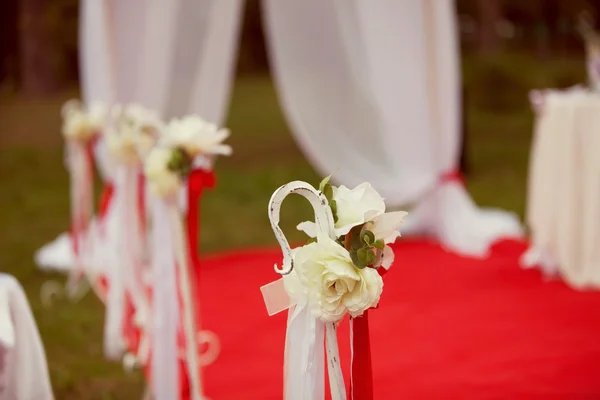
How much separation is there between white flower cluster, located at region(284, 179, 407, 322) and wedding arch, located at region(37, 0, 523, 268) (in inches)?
123

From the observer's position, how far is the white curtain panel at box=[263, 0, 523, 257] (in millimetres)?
4941

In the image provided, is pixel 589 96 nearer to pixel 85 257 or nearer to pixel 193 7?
pixel 193 7

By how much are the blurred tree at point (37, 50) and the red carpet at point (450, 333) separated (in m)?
8.08

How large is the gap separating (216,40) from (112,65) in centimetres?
65

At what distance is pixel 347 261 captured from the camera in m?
1.64

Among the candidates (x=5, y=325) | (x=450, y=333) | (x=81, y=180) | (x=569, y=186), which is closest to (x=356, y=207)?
(x=5, y=325)

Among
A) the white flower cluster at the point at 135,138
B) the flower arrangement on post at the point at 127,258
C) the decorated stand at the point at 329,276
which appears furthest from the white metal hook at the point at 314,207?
the flower arrangement on post at the point at 127,258

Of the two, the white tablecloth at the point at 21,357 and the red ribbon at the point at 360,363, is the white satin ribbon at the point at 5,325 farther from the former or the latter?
the red ribbon at the point at 360,363

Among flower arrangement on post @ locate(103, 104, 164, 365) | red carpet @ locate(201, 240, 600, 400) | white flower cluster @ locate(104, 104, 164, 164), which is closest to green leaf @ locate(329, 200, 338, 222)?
red carpet @ locate(201, 240, 600, 400)

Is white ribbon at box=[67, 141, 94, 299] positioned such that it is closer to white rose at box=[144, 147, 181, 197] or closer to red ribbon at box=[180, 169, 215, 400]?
red ribbon at box=[180, 169, 215, 400]

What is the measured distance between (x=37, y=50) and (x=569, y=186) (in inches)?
386

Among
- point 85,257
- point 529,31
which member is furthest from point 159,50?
point 529,31

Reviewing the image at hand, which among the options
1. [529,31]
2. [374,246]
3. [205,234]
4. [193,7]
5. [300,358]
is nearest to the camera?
[374,246]

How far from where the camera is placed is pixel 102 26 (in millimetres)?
4473
